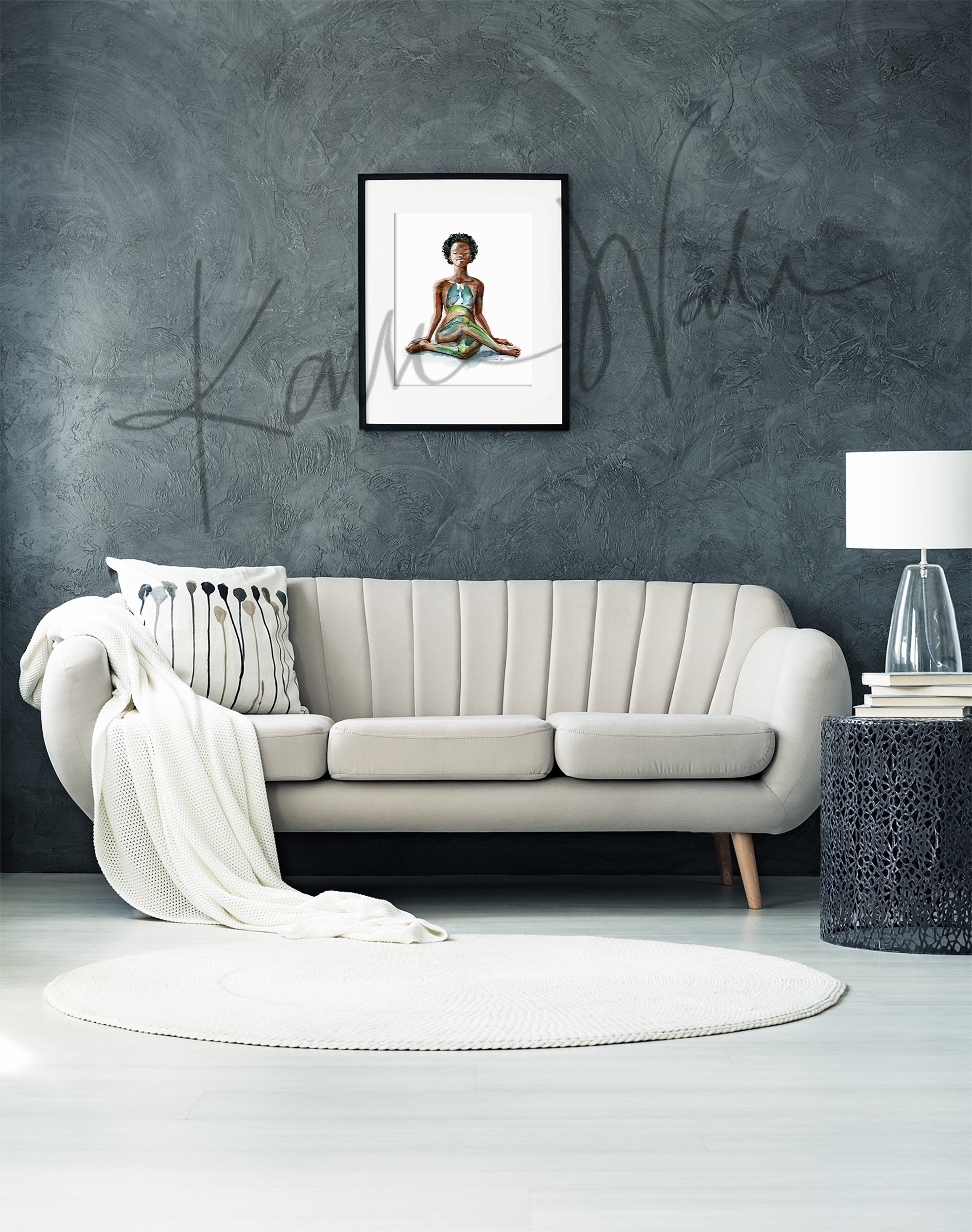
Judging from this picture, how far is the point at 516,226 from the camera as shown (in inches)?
161

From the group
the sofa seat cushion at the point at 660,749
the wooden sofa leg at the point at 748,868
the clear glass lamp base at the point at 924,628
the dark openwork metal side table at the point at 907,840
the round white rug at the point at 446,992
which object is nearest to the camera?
the round white rug at the point at 446,992

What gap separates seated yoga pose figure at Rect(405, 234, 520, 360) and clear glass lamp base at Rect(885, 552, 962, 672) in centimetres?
152

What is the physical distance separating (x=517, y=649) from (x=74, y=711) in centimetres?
126

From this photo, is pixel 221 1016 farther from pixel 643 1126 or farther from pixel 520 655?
pixel 520 655

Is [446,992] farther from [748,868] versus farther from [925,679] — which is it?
[925,679]

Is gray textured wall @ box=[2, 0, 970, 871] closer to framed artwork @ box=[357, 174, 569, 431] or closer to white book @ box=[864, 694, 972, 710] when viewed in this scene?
framed artwork @ box=[357, 174, 569, 431]

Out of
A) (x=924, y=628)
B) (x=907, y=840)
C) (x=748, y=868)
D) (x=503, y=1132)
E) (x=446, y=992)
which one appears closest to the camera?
(x=503, y=1132)

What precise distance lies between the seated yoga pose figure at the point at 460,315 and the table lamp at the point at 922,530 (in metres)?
1.37

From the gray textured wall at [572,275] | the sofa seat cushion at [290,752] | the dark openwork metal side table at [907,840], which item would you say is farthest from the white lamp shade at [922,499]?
the sofa seat cushion at [290,752]

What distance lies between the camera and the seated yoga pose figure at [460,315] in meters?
4.09

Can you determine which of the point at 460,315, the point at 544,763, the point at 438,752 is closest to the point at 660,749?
the point at 544,763

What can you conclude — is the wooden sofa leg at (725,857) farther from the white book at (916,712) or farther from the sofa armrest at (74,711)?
the sofa armrest at (74,711)

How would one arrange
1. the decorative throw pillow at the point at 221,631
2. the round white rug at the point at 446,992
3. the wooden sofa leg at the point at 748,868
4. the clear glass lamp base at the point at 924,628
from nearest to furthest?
the round white rug at the point at 446,992 < the clear glass lamp base at the point at 924,628 < the wooden sofa leg at the point at 748,868 < the decorative throw pillow at the point at 221,631
